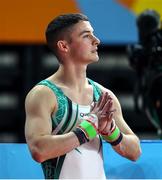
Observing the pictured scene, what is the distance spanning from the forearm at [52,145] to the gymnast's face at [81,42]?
46 cm

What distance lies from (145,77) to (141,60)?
6.1 inches

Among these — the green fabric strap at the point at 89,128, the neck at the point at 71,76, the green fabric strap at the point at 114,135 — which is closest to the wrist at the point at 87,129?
the green fabric strap at the point at 89,128

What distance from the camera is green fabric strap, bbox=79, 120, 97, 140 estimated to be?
3247mm

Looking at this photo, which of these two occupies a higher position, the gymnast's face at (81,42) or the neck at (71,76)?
the gymnast's face at (81,42)

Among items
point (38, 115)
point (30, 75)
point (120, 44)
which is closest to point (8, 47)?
point (30, 75)

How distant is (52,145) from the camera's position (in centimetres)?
320

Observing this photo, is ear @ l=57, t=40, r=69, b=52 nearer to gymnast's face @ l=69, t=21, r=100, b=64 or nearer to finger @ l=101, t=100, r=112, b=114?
gymnast's face @ l=69, t=21, r=100, b=64

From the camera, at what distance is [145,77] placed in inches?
239

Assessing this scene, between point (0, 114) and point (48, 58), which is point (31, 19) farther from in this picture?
point (0, 114)

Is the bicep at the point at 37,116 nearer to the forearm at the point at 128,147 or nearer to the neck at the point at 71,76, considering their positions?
the neck at the point at 71,76

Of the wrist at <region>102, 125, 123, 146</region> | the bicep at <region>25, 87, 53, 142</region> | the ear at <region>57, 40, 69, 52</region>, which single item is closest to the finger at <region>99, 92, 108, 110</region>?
the wrist at <region>102, 125, 123, 146</region>

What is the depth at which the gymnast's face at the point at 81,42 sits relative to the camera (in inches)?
137

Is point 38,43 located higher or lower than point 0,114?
higher

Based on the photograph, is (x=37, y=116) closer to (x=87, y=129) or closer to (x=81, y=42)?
(x=87, y=129)
